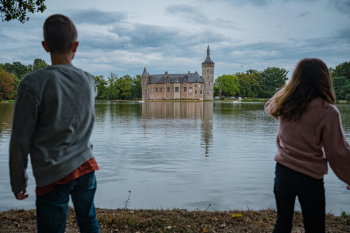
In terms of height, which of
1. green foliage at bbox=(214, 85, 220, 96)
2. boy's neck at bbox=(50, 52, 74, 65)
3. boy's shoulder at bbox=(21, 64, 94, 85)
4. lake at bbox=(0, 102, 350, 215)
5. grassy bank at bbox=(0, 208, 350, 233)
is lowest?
lake at bbox=(0, 102, 350, 215)

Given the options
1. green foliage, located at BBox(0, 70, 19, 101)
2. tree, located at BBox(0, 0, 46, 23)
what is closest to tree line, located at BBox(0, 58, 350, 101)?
green foliage, located at BBox(0, 70, 19, 101)

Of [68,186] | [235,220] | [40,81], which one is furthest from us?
[235,220]

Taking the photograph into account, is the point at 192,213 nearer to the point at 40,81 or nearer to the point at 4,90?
the point at 40,81

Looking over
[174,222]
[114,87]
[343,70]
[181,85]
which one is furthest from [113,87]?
[174,222]

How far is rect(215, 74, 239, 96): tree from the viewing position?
81125mm

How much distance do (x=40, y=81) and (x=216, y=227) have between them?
7.67 ft

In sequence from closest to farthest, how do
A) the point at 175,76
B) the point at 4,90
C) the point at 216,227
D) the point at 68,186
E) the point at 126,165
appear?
the point at 68,186 < the point at 216,227 < the point at 126,165 < the point at 4,90 < the point at 175,76

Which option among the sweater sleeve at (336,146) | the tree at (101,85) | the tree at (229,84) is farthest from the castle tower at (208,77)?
the sweater sleeve at (336,146)

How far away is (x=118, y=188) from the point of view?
5020mm

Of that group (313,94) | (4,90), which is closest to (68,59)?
(313,94)

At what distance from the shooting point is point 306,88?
1.87 meters

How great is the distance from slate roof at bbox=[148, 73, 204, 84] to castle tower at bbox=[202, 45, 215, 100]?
1.75 metres

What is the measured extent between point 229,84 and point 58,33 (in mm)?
82173

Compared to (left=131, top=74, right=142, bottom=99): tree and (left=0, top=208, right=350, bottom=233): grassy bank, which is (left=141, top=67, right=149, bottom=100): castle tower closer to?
(left=131, top=74, right=142, bottom=99): tree
